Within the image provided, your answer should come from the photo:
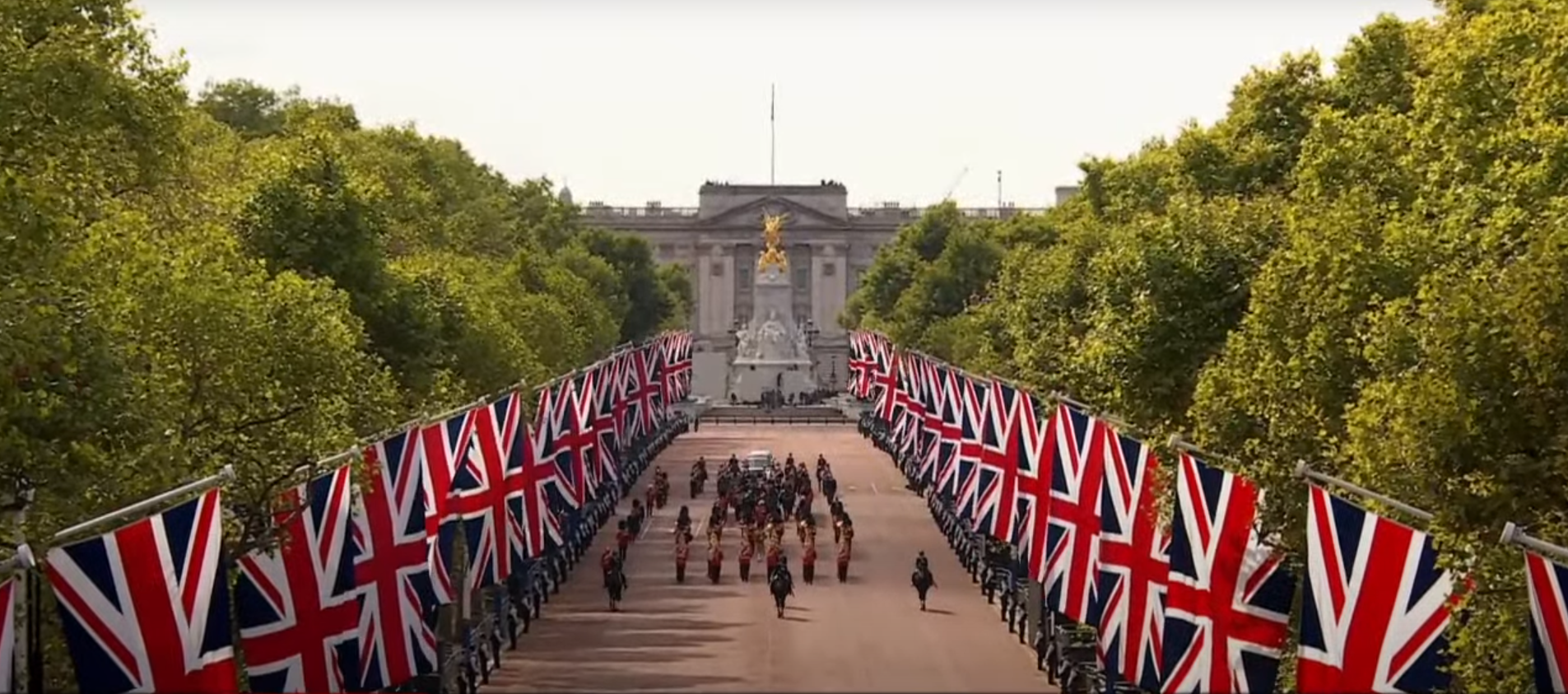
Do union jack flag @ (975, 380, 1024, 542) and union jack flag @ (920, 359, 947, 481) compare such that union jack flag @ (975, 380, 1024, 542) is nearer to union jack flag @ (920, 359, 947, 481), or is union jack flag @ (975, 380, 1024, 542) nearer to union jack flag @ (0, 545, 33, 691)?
union jack flag @ (920, 359, 947, 481)

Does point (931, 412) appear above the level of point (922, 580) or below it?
above

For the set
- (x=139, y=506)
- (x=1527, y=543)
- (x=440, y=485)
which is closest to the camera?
(x=1527, y=543)

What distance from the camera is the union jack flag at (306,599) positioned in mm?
29078

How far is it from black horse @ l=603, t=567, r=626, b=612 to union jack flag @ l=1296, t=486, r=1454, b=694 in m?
31.0

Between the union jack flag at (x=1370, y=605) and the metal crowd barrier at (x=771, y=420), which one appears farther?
the metal crowd barrier at (x=771, y=420)

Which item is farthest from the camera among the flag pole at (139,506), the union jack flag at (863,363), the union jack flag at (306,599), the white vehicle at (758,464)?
the union jack flag at (863,363)

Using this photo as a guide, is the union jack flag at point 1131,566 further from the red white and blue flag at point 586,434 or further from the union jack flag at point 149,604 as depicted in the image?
the red white and blue flag at point 586,434

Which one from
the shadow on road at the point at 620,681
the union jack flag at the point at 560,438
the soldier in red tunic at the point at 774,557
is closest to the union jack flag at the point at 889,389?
the union jack flag at the point at 560,438

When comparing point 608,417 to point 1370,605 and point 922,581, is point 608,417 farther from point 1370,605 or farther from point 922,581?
point 1370,605

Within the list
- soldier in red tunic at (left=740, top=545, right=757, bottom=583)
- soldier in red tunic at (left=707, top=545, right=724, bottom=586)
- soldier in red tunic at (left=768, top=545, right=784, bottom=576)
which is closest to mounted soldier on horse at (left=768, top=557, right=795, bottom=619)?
soldier in red tunic at (left=768, top=545, right=784, bottom=576)

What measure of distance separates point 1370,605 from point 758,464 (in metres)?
63.9

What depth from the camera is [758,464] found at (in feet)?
287

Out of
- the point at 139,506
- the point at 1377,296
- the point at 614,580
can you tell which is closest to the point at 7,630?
the point at 139,506

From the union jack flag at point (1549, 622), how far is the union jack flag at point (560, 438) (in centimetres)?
3408
